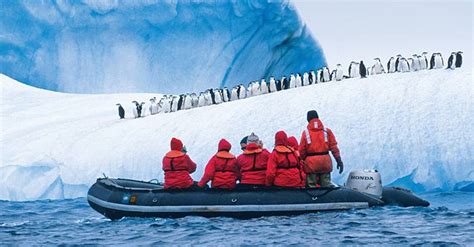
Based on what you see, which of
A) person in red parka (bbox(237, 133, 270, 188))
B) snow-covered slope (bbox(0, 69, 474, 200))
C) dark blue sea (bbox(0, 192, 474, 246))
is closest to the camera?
dark blue sea (bbox(0, 192, 474, 246))

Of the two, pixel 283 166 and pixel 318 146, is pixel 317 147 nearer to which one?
pixel 318 146

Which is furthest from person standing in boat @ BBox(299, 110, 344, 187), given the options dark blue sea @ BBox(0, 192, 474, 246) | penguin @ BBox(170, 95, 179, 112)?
penguin @ BBox(170, 95, 179, 112)

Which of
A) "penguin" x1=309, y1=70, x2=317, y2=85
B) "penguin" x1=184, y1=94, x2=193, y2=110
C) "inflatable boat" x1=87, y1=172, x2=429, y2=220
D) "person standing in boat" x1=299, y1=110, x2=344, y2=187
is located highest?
"penguin" x1=309, y1=70, x2=317, y2=85

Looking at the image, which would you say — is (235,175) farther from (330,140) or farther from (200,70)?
(200,70)

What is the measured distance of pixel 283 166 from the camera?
24.6 ft

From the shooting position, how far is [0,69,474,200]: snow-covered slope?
1064 centimetres

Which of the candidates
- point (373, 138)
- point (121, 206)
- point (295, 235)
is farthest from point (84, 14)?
point (295, 235)

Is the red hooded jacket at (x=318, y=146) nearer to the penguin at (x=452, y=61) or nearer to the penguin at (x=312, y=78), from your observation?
the penguin at (x=452, y=61)

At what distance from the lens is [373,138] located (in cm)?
1103

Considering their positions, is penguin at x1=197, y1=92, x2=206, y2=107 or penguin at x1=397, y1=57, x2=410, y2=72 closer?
penguin at x1=397, y1=57, x2=410, y2=72

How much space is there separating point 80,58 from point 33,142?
7449 millimetres

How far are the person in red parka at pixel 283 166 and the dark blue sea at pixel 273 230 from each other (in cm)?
34

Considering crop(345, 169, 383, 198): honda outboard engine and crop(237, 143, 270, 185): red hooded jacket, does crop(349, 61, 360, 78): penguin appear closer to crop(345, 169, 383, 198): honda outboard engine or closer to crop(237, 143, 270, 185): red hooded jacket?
crop(345, 169, 383, 198): honda outboard engine

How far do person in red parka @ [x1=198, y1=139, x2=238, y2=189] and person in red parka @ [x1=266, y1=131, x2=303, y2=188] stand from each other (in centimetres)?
35
